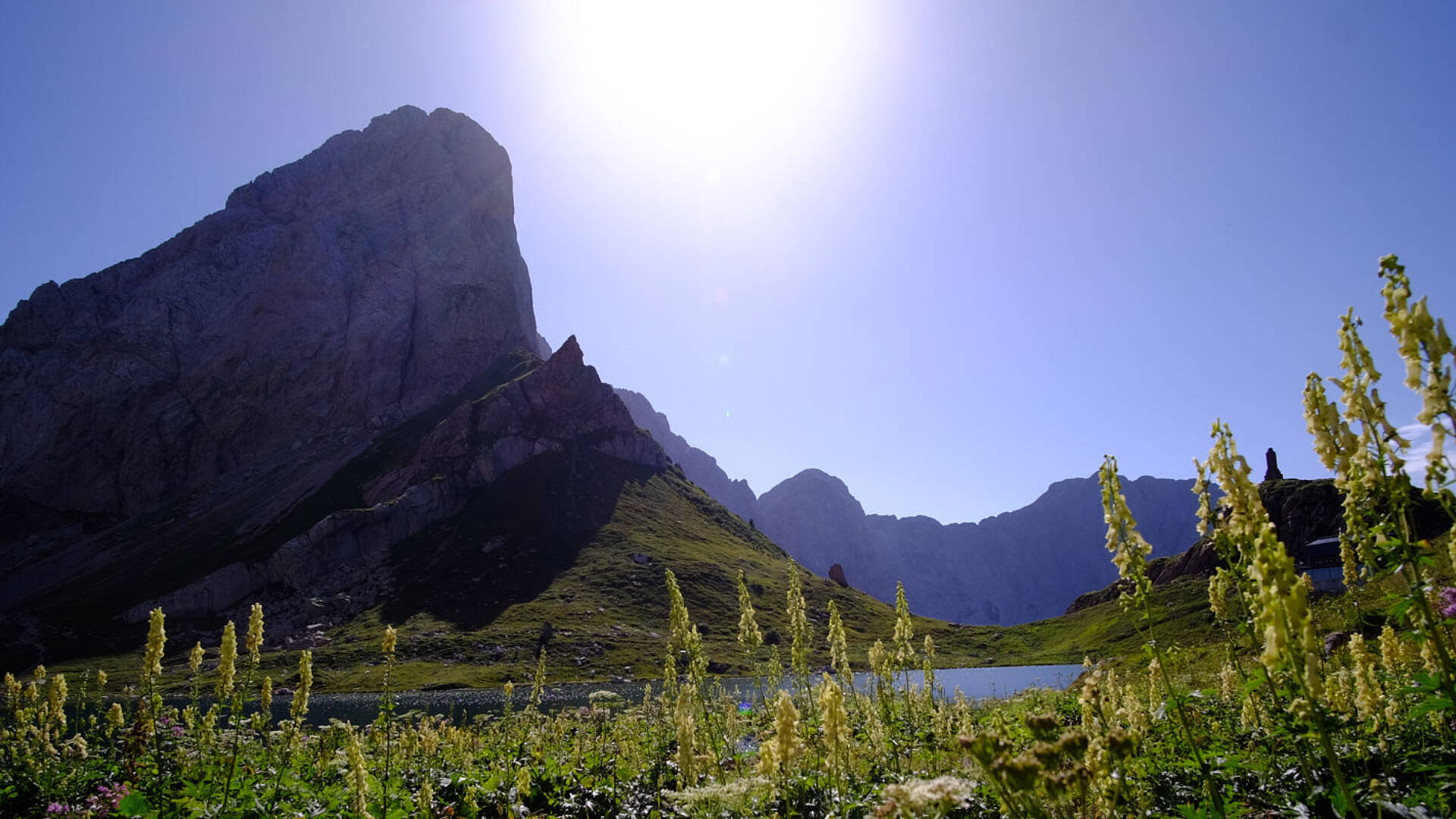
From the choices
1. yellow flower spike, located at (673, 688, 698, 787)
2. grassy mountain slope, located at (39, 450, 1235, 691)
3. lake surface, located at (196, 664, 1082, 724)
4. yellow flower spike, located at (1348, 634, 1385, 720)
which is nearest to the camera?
yellow flower spike, located at (1348, 634, 1385, 720)

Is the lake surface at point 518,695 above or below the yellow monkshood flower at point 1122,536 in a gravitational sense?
below

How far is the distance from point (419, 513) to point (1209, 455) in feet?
633

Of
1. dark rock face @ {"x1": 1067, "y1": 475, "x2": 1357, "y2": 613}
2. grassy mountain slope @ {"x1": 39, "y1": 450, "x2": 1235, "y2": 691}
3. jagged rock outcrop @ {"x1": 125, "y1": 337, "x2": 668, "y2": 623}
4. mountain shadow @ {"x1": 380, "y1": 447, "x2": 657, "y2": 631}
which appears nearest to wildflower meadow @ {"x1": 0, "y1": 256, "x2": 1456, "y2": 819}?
grassy mountain slope @ {"x1": 39, "y1": 450, "x2": 1235, "y2": 691}

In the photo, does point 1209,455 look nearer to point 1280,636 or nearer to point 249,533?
point 1280,636

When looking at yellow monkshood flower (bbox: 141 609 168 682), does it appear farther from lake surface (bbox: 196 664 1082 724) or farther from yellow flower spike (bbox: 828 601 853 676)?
lake surface (bbox: 196 664 1082 724)

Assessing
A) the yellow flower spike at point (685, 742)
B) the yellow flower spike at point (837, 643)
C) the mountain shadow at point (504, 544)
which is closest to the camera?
the yellow flower spike at point (685, 742)

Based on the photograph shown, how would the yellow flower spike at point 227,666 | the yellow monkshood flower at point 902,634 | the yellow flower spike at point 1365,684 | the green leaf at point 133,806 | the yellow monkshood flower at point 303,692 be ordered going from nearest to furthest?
the yellow flower spike at point 1365,684 < the green leaf at point 133,806 < the yellow flower spike at point 227,666 < the yellow monkshood flower at point 303,692 < the yellow monkshood flower at point 902,634

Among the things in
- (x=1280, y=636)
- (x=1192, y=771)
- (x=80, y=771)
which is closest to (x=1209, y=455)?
(x=1280, y=636)

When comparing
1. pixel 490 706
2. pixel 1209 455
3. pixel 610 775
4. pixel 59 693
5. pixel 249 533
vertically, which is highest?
pixel 249 533

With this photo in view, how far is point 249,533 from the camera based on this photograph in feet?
588

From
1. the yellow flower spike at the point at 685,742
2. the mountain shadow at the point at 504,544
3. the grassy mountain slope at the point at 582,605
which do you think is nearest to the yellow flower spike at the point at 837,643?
the yellow flower spike at the point at 685,742

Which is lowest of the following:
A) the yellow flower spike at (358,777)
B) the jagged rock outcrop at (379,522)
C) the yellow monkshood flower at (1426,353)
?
the yellow flower spike at (358,777)

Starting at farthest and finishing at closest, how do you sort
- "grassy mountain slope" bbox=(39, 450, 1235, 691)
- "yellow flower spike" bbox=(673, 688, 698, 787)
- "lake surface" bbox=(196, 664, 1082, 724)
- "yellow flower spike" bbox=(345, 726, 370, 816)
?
"grassy mountain slope" bbox=(39, 450, 1235, 691)
"lake surface" bbox=(196, 664, 1082, 724)
"yellow flower spike" bbox=(345, 726, 370, 816)
"yellow flower spike" bbox=(673, 688, 698, 787)

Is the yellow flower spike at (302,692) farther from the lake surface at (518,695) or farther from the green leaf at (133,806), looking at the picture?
the lake surface at (518,695)
